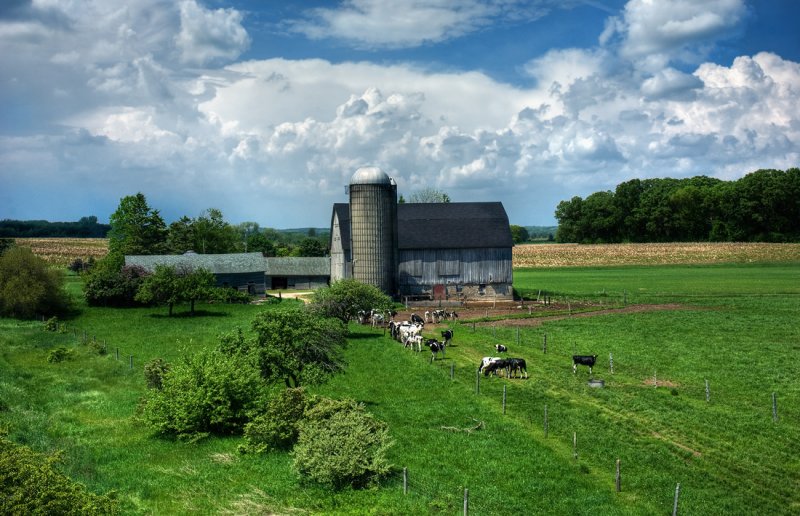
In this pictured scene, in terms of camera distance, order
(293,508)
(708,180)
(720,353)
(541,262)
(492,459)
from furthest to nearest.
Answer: (708,180) → (541,262) → (720,353) → (492,459) → (293,508)

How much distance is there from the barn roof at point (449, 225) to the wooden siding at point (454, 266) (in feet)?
2.09

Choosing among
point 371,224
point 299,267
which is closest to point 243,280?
point 299,267

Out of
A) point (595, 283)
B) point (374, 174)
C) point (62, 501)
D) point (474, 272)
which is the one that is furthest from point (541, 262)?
point (62, 501)

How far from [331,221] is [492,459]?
52.0 metres

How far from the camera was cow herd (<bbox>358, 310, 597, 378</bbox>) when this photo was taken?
1177 inches

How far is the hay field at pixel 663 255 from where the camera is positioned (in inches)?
4102

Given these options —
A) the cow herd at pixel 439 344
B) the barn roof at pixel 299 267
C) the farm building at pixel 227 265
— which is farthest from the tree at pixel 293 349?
the barn roof at pixel 299 267

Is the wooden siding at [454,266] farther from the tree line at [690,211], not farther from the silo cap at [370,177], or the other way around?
the tree line at [690,211]

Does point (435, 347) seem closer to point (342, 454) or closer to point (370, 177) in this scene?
point (342, 454)

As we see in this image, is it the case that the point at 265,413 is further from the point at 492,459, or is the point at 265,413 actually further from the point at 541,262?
the point at 541,262

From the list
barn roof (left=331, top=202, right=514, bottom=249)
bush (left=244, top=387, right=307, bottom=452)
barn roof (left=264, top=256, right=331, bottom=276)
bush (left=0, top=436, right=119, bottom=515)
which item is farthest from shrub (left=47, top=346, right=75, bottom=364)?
barn roof (left=264, top=256, right=331, bottom=276)

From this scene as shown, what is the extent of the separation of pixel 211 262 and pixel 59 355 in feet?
101

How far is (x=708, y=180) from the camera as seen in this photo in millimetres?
155250

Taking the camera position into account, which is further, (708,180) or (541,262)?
(708,180)
